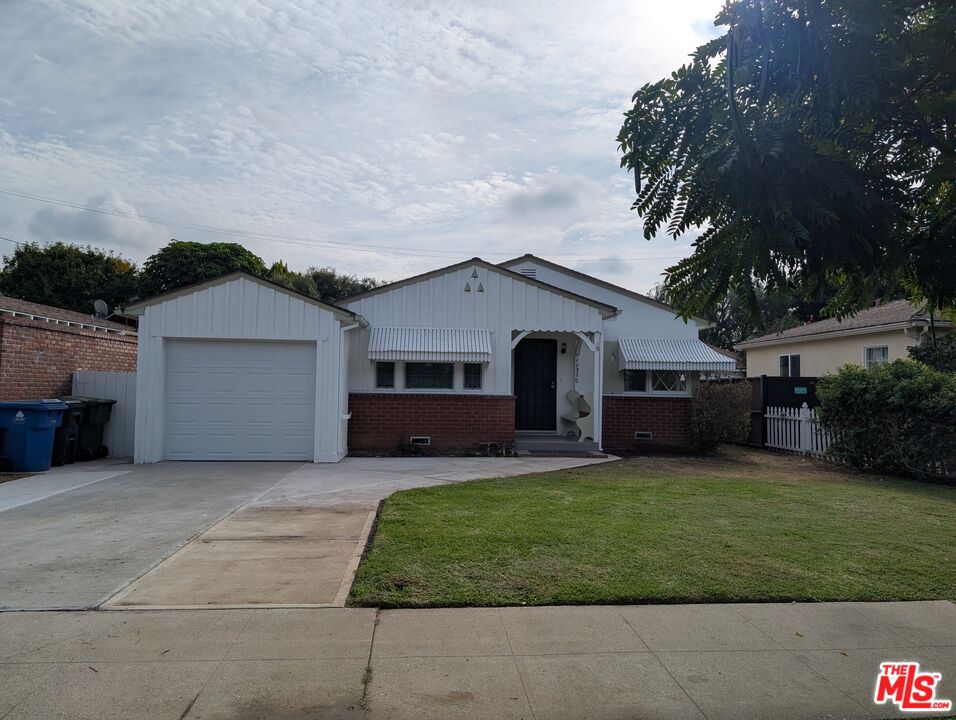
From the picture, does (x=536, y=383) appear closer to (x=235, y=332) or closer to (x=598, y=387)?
(x=598, y=387)

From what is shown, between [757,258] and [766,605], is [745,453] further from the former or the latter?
[757,258]

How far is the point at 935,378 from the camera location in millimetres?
11453

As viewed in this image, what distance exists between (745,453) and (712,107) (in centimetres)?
1287

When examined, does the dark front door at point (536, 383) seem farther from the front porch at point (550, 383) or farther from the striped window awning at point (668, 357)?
the striped window awning at point (668, 357)

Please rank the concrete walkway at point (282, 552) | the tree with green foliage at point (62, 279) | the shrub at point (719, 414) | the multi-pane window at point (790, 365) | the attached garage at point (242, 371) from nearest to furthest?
the concrete walkway at point (282, 552) → the attached garage at point (242, 371) → the shrub at point (719, 414) → the multi-pane window at point (790, 365) → the tree with green foliage at point (62, 279)

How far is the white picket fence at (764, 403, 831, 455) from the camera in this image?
14.5m

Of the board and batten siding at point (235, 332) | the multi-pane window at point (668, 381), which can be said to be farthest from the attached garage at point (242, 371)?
the multi-pane window at point (668, 381)

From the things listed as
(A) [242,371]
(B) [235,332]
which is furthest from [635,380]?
(B) [235,332]

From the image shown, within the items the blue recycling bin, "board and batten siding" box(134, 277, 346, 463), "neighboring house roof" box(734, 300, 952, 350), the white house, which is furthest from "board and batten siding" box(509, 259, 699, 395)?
the blue recycling bin

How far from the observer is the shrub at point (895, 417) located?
444 inches

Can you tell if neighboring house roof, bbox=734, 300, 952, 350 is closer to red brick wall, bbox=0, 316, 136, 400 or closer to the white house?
the white house

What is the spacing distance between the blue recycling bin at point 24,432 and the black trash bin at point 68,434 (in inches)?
18.8

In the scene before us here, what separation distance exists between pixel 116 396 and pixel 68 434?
1706 mm

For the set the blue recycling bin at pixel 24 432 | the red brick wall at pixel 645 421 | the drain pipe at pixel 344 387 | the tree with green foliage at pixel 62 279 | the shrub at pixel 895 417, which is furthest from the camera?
the tree with green foliage at pixel 62 279
